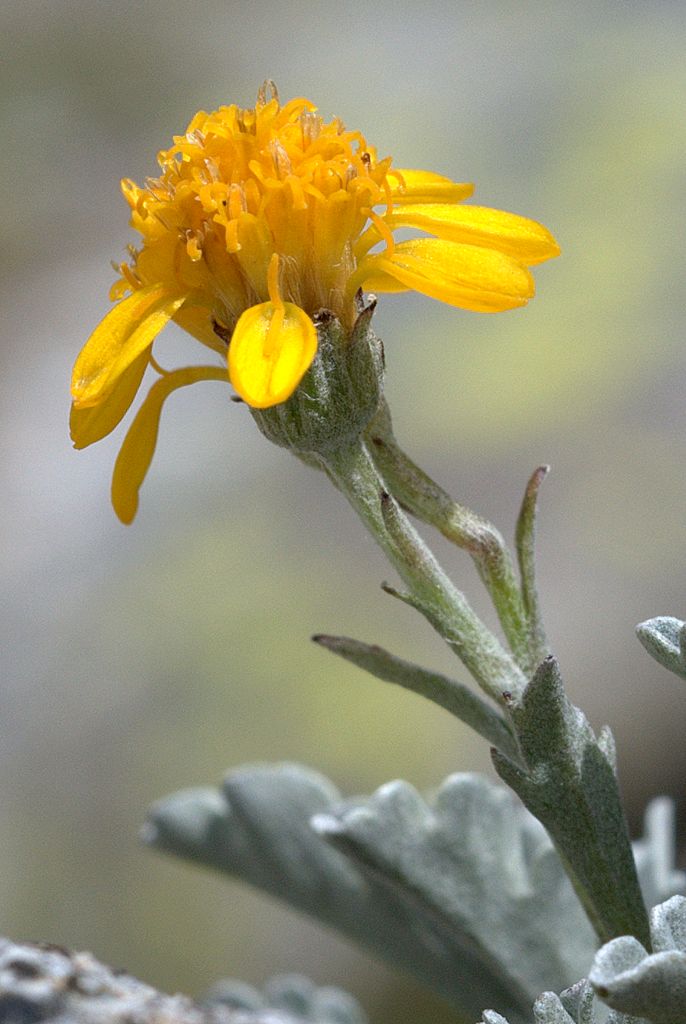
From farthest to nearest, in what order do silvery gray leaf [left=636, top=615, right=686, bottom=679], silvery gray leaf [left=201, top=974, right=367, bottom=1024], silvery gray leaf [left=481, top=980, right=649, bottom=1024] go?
silvery gray leaf [left=201, top=974, right=367, bottom=1024] → silvery gray leaf [left=636, top=615, right=686, bottom=679] → silvery gray leaf [left=481, top=980, right=649, bottom=1024]

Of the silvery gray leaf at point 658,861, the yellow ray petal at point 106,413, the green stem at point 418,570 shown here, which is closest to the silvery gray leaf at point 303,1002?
the silvery gray leaf at point 658,861

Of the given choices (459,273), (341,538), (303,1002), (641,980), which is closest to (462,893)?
(303,1002)

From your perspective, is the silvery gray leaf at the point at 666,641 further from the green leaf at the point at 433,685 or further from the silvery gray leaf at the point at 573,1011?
the silvery gray leaf at the point at 573,1011

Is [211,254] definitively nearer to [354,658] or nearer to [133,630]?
[354,658]

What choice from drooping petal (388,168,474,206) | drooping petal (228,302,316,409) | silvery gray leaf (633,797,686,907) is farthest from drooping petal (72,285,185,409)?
silvery gray leaf (633,797,686,907)

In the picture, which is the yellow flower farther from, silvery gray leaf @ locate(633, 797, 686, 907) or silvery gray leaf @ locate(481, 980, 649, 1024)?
silvery gray leaf @ locate(633, 797, 686, 907)

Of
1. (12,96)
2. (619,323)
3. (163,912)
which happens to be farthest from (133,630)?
(12,96)

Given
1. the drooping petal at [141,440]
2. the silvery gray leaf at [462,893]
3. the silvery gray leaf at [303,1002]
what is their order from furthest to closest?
the silvery gray leaf at [303,1002] → the silvery gray leaf at [462,893] → the drooping petal at [141,440]
